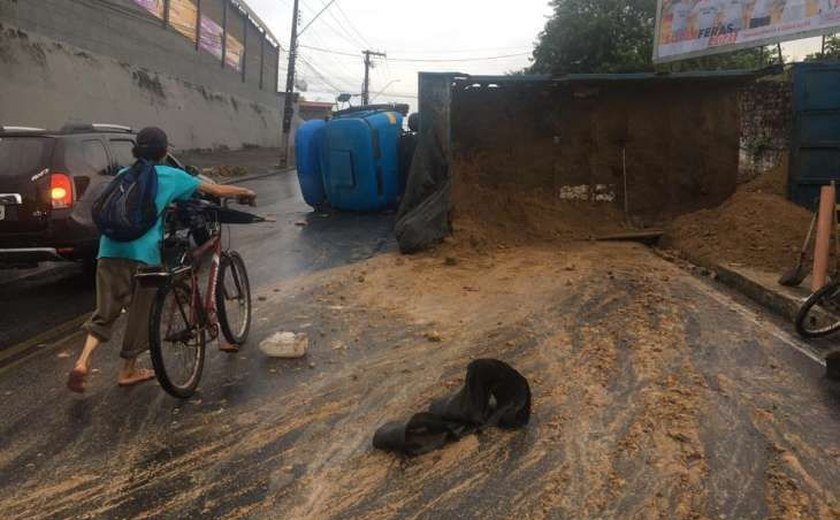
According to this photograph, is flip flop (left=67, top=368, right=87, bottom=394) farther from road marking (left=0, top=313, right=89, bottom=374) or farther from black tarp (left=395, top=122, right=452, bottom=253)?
black tarp (left=395, top=122, right=452, bottom=253)

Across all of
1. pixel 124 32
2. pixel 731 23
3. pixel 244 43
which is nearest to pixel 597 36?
pixel 731 23

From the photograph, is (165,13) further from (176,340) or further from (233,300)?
(176,340)

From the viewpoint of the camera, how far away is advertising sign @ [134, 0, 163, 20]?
28.2 meters

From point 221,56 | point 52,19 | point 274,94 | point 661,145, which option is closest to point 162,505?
point 661,145

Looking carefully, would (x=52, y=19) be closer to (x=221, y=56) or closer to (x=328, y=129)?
(x=328, y=129)

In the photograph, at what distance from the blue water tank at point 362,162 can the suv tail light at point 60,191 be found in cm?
654

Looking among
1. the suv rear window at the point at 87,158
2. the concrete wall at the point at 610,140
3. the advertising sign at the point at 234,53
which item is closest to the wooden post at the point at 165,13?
the advertising sign at the point at 234,53

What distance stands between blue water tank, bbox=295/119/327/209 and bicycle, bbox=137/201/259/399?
8810mm

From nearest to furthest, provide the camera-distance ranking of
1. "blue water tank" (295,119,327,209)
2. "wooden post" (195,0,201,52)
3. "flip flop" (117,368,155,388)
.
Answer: "flip flop" (117,368,155,388), "blue water tank" (295,119,327,209), "wooden post" (195,0,201,52)

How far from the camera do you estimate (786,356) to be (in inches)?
215

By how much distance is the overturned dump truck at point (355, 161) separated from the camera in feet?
43.9

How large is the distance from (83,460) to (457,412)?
6.45ft

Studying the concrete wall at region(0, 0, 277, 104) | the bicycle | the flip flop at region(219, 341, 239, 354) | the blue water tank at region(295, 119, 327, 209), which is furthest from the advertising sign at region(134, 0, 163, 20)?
the flip flop at region(219, 341, 239, 354)

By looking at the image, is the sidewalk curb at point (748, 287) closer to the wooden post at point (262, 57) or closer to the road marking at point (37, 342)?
the road marking at point (37, 342)
